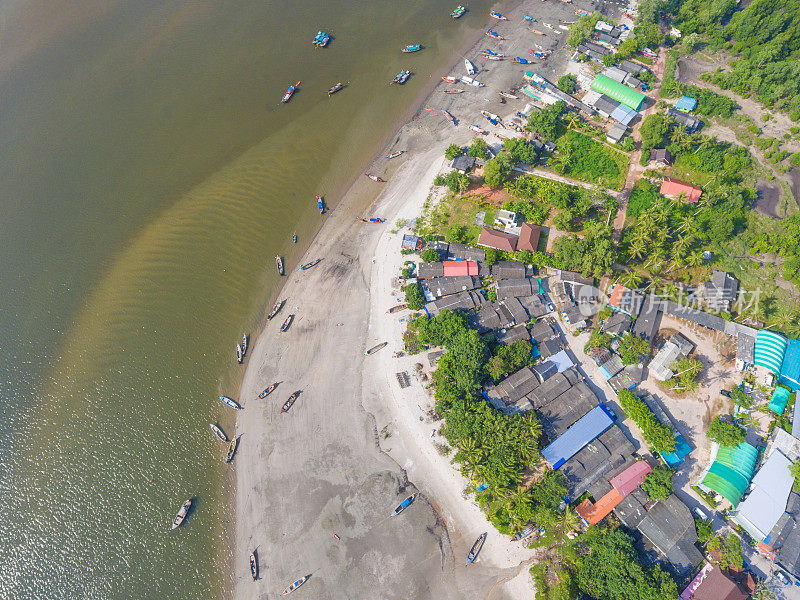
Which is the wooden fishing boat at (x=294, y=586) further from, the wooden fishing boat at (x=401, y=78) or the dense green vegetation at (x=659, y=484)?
the wooden fishing boat at (x=401, y=78)

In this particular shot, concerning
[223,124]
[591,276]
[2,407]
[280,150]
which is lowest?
[591,276]

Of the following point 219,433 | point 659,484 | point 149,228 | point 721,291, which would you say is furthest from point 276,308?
point 721,291

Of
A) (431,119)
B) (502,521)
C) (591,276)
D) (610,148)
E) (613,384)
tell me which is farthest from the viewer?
(431,119)

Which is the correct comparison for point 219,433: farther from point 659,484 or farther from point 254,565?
point 659,484

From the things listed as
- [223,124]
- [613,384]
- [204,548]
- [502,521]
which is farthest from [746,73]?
[204,548]

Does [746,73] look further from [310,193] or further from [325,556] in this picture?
[325,556]

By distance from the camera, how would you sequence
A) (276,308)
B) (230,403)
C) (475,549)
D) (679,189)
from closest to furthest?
(475,549) → (230,403) → (276,308) → (679,189)

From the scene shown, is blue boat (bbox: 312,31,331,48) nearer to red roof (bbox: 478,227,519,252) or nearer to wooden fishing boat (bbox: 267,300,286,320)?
red roof (bbox: 478,227,519,252)
